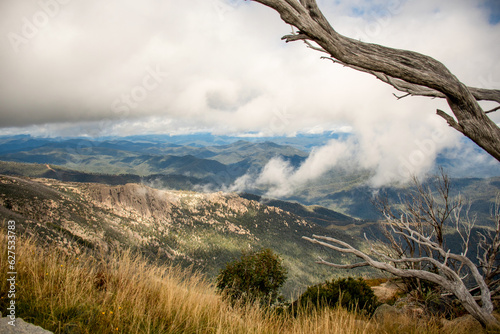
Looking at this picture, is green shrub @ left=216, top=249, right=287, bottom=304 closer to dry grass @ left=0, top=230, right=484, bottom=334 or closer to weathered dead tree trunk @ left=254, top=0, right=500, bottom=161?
dry grass @ left=0, top=230, right=484, bottom=334

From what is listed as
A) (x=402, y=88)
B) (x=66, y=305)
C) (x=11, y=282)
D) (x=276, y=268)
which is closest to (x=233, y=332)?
(x=66, y=305)

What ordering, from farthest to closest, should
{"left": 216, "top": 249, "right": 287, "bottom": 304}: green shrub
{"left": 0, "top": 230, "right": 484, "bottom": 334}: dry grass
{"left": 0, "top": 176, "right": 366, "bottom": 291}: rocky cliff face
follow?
1. {"left": 0, "top": 176, "right": 366, "bottom": 291}: rocky cliff face
2. {"left": 216, "top": 249, "right": 287, "bottom": 304}: green shrub
3. {"left": 0, "top": 230, "right": 484, "bottom": 334}: dry grass

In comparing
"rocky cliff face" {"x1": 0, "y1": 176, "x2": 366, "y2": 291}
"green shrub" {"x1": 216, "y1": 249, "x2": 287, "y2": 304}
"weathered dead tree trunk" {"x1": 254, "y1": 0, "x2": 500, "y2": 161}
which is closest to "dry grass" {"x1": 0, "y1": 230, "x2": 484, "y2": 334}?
"weathered dead tree trunk" {"x1": 254, "y1": 0, "x2": 500, "y2": 161}

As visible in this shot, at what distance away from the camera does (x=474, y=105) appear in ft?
11.6

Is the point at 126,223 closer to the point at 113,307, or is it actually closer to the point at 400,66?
the point at 113,307

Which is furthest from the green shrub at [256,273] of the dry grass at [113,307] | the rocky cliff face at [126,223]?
the rocky cliff face at [126,223]

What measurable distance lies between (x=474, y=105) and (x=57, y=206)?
14808cm

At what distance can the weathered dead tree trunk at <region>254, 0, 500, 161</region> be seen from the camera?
3539 millimetres

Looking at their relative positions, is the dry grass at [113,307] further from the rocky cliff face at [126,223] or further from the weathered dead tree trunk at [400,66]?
the rocky cliff face at [126,223]

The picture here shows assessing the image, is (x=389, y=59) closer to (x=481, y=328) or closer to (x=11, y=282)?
(x=481, y=328)

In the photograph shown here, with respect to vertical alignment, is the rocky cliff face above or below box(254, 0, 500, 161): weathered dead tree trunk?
below

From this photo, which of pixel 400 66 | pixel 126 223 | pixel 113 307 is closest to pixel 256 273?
pixel 113 307

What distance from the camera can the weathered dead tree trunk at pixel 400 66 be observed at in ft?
11.6

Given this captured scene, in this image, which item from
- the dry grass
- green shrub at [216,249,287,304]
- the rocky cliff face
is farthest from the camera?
the rocky cliff face
